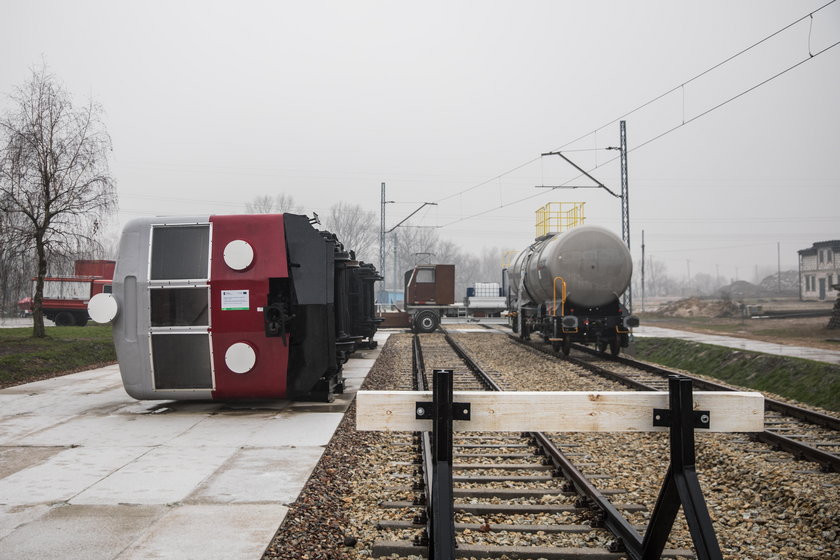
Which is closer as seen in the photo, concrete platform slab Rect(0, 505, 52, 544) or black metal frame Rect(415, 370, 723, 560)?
black metal frame Rect(415, 370, 723, 560)

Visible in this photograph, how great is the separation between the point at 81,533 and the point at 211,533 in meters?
0.89

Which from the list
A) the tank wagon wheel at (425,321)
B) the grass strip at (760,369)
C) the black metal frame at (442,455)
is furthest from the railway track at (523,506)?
the tank wagon wheel at (425,321)

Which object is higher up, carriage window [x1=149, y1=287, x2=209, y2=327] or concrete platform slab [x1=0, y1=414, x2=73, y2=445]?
carriage window [x1=149, y1=287, x2=209, y2=327]

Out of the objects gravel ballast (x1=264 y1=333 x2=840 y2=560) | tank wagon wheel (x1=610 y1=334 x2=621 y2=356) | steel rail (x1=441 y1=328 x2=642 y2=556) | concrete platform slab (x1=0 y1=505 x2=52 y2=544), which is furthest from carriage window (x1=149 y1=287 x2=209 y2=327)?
tank wagon wheel (x1=610 y1=334 x2=621 y2=356)

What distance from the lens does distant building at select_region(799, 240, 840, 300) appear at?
2221 inches

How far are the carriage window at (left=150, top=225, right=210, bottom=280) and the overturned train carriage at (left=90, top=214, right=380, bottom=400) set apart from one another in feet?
0.04

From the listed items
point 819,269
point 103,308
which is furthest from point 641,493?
point 819,269

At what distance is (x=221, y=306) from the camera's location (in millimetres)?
8609

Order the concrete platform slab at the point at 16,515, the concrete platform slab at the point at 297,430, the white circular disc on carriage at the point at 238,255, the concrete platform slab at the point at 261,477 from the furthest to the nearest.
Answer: the white circular disc on carriage at the point at 238,255 < the concrete platform slab at the point at 297,430 < the concrete platform slab at the point at 261,477 < the concrete platform slab at the point at 16,515

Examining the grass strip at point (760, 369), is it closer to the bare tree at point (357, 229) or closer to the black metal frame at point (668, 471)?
the black metal frame at point (668, 471)

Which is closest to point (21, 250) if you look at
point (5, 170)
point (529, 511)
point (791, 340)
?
point (5, 170)

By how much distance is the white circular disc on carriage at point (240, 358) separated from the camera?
8.55m

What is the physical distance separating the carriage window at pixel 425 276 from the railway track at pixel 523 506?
72.2 feet

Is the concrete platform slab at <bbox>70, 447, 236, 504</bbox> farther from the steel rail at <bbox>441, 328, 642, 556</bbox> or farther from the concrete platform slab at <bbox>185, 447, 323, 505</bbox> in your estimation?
the steel rail at <bbox>441, 328, 642, 556</bbox>
